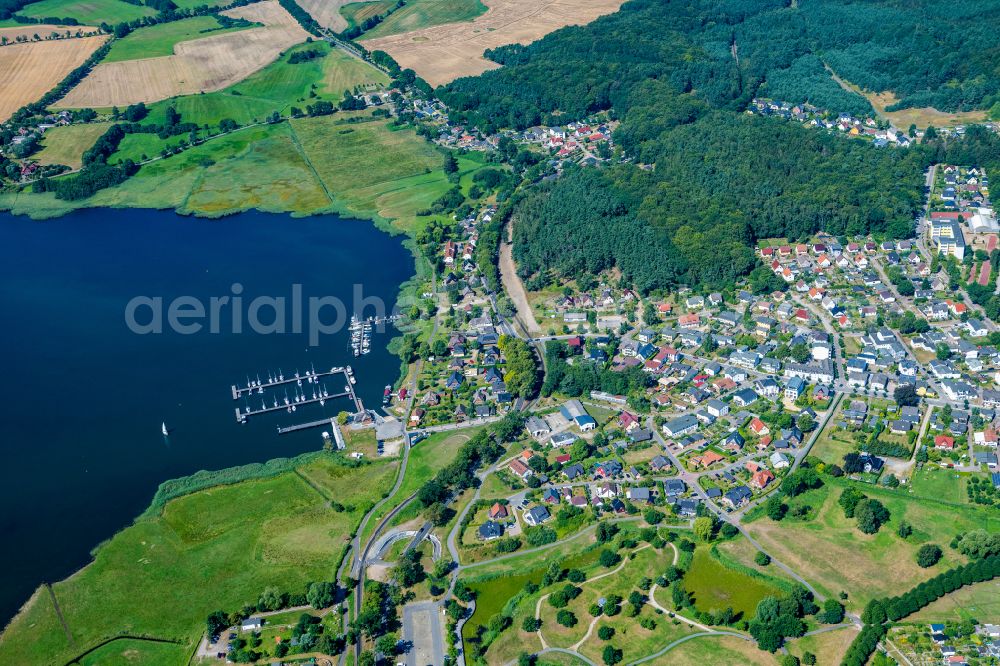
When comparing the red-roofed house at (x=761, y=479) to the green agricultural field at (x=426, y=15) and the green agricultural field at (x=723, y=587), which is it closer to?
the green agricultural field at (x=723, y=587)

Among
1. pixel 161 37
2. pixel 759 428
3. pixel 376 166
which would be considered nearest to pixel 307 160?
pixel 376 166

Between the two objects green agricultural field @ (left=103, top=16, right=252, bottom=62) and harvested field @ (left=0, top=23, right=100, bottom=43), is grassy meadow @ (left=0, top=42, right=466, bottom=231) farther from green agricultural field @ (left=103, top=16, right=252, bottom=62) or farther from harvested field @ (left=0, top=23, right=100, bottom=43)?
harvested field @ (left=0, top=23, right=100, bottom=43)

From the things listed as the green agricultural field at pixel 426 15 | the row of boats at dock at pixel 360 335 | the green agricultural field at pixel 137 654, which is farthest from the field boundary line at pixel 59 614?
the green agricultural field at pixel 426 15

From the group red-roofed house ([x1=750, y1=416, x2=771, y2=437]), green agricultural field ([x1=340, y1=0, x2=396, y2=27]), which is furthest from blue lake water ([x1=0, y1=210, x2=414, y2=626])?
green agricultural field ([x1=340, y1=0, x2=396, y2=27])

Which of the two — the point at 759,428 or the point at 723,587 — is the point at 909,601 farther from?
the point at 759,428

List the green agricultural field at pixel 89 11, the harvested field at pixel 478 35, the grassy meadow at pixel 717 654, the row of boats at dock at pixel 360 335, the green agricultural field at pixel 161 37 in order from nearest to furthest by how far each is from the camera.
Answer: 1. the grassy meadow at pixel 717 654
2. the row of boats at dock at pixel 360 335
3. the harvested field at pixel 478 35
4. the green agricultural field at pixel 161 37
5. the green agricultural field at pixel 89 11
